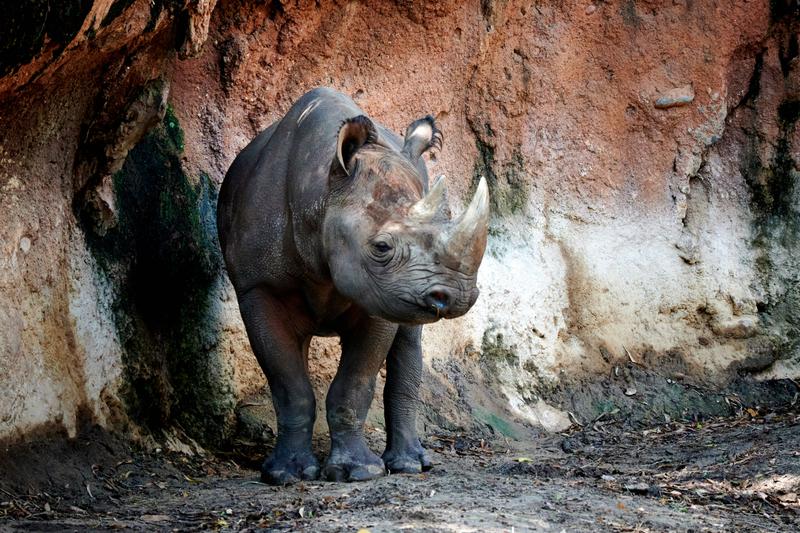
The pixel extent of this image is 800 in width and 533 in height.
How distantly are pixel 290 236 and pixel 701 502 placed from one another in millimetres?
2779

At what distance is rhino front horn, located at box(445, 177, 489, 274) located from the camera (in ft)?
21.4

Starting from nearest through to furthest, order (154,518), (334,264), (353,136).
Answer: (154,518)
(334,264)
(353,136)

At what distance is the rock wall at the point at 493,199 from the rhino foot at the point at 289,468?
1025 mm

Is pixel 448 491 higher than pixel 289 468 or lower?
lower

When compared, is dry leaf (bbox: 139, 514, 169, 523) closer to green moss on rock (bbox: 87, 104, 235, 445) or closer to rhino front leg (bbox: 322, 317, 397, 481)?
rhino front leg (bbox: 322, 317, 397, 481)

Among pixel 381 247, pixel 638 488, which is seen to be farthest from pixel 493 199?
pixel 381 247

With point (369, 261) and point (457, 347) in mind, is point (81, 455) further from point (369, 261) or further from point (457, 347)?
point (457, 347)

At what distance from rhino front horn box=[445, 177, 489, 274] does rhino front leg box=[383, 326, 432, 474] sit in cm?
179

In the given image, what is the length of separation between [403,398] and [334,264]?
1.42m

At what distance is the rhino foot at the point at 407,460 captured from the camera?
26.0ft

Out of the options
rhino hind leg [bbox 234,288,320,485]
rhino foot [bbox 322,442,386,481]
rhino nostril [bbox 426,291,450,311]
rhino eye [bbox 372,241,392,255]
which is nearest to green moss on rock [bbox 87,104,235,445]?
rhino hind leg [bbox 234,288,320,485]

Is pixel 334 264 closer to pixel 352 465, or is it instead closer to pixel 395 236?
pixel 395 236

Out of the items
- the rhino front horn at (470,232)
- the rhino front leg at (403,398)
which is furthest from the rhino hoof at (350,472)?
the rhino front horn at (470,232)

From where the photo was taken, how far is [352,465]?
7512 mm
